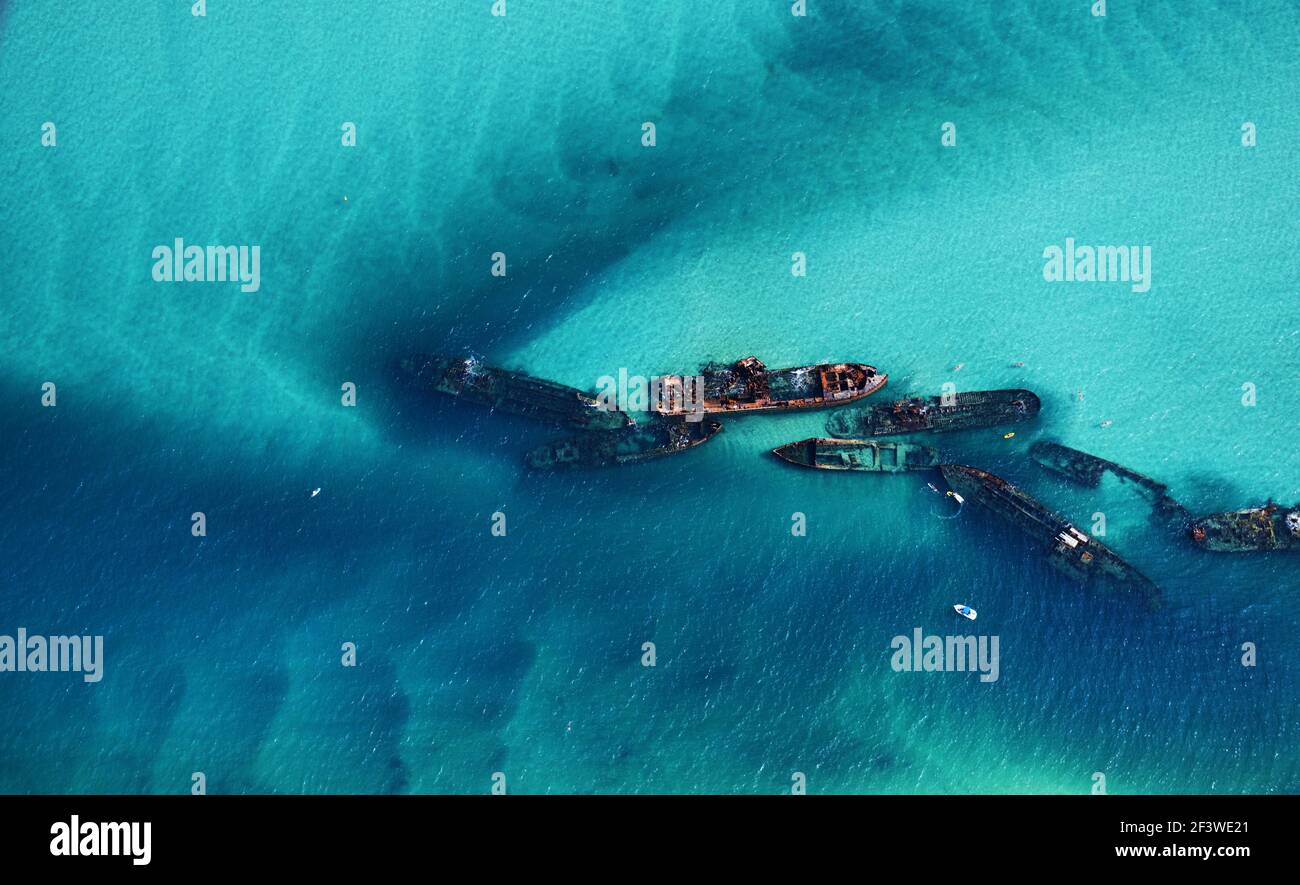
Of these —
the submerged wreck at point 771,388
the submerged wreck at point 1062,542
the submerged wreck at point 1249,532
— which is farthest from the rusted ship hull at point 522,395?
the submerged wreck at point 1249,532

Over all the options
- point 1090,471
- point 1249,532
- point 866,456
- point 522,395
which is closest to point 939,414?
point 866,456

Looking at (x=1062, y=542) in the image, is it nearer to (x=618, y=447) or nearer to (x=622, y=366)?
(x=618, y=447)

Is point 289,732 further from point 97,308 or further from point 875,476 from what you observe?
point 875,476

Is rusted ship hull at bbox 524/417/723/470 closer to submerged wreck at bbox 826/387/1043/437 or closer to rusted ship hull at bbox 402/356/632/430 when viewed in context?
rusted ship hull at bbox 402/356/632/430

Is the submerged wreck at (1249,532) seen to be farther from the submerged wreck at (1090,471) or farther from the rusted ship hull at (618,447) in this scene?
the rusted ship hull at (618,447)

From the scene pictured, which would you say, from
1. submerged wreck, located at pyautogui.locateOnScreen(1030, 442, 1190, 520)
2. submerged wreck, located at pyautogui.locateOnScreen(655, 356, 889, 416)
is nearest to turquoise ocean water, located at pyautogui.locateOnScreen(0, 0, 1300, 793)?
submerged wreck, located at pyautogui.locateOnScreen(1030, 442, 1190, 520)
